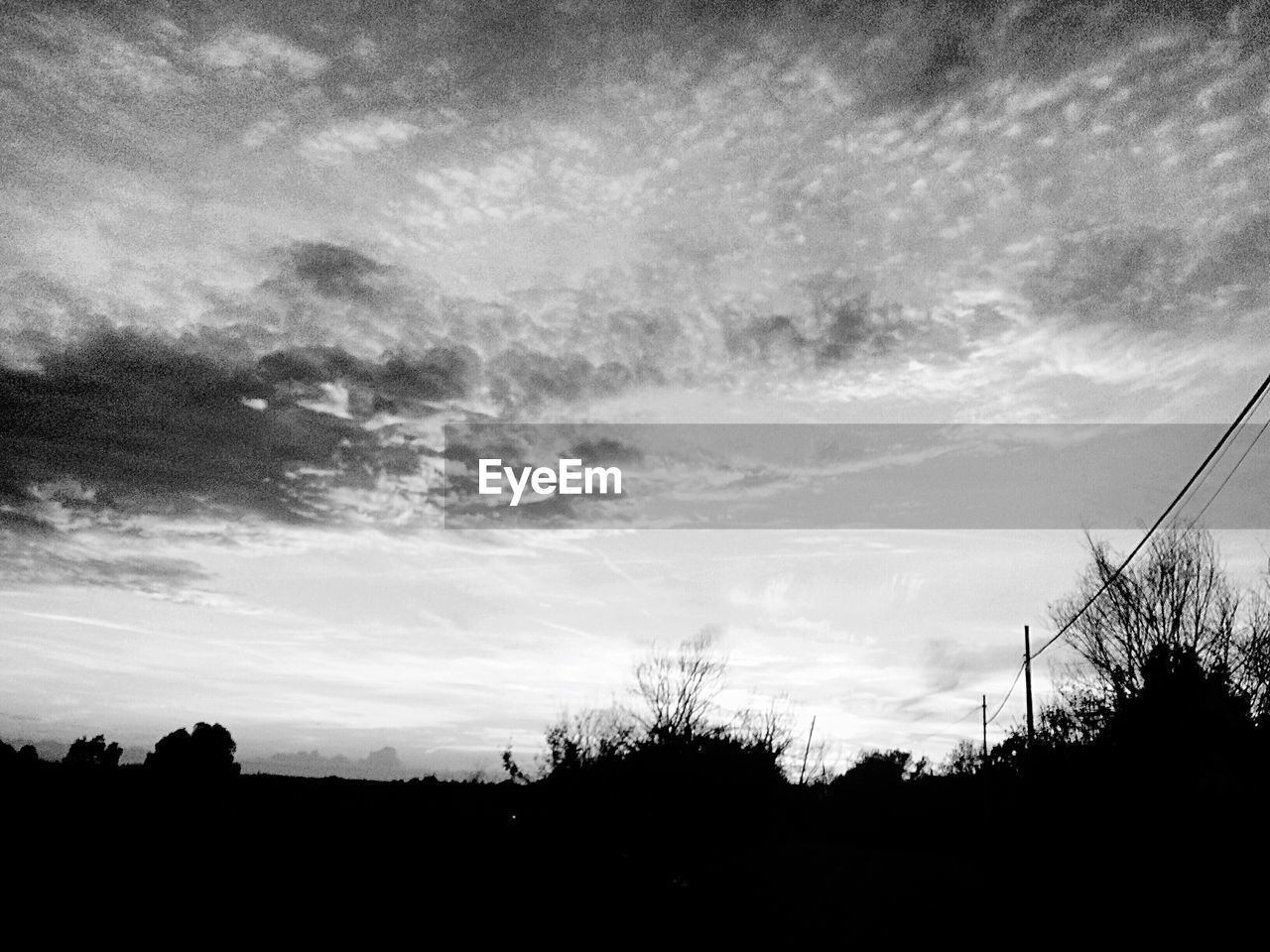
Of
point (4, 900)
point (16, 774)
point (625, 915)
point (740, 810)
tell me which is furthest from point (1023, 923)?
point (16, 774)

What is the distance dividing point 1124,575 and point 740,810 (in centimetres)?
2039

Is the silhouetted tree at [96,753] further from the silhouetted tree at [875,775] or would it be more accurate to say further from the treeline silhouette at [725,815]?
the silhouetted tree at [875,775]

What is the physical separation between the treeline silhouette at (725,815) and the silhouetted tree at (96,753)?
13 centimetres

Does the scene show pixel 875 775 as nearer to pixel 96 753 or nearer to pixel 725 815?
pixel 725 815

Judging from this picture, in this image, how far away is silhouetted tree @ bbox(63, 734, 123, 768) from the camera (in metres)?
34.4

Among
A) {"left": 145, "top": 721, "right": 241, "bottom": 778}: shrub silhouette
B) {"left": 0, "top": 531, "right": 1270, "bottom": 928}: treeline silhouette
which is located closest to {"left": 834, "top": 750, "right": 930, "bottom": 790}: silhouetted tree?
{"left": 0, "top": 531, "right": 1270, "bottom": 928}: treeline silhouette

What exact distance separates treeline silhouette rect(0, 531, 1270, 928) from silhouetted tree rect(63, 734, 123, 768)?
0.44 feet

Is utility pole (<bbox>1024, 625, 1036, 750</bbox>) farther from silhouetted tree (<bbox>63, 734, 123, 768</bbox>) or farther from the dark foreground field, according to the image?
silhouetted tree (<bbox>63, 734, 123, 768</bbox>)

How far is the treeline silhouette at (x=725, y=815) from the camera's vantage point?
18406 mm

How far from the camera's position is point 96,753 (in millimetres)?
36219

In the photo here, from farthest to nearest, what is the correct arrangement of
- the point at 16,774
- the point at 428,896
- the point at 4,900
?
the point at 16,774, the point at 428,896, the point at 4,900

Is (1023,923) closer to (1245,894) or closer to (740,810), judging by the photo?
(1245,894)

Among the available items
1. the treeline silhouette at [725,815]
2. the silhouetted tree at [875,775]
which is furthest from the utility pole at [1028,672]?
the silhouetted tree at [875,775]

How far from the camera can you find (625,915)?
17062mm
